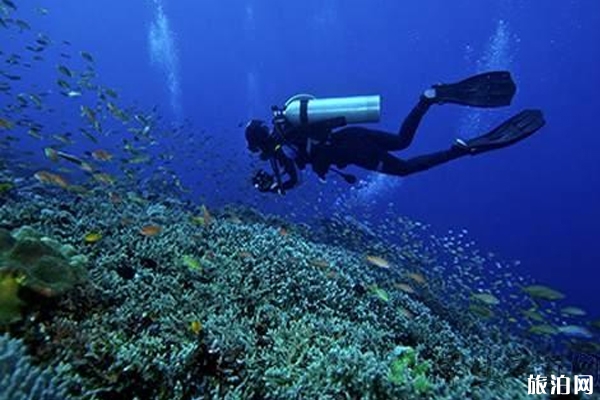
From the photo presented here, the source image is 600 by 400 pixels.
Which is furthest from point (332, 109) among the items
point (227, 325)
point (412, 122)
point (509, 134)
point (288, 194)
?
point (288, 194)

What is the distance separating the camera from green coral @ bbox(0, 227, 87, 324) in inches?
163

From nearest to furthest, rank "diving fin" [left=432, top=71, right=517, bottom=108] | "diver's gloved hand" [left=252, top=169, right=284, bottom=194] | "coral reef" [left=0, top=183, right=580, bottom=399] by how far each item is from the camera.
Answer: "coral reef" [left=0, top=183, right=580, bottom=399] < "diver's gloved hand" [left=252, top=169, right=284, bottom=194] < "diving fin" [left=432, top=71, right=517, bottom=108]

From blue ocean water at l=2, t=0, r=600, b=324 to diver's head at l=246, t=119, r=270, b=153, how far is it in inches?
1999

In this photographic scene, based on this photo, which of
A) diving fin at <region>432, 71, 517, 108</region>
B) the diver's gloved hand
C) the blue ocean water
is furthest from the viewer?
the blue ocean water

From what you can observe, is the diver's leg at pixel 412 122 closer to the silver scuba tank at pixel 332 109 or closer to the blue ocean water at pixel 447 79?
the silver scuba tank at pixel 332 109

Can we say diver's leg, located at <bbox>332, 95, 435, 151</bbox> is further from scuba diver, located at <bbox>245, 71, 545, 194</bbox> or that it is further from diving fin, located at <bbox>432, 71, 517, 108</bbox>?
diving fin, located at <bbox>432, 71, 517, 108</bbox>

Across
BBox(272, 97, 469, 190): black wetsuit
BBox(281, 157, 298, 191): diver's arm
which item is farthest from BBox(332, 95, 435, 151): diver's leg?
BBox(281, 157, 298, 191): diver's arm

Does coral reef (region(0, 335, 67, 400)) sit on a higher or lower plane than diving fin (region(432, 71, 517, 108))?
lower

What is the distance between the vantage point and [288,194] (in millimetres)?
30531

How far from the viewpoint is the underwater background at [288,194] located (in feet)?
15.7

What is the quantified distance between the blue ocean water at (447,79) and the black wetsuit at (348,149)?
49.0 meters

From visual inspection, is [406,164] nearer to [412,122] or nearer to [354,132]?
[412,122]

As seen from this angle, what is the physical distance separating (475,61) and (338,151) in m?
83.2

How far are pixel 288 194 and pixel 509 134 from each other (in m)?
21.9
